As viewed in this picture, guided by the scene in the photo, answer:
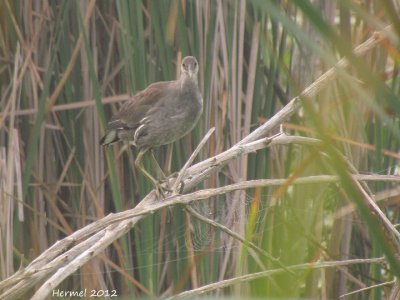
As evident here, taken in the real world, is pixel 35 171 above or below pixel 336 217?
above

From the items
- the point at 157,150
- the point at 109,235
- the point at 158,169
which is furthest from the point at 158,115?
the point at 109,235

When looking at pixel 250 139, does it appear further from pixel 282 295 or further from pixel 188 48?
pixel 282 295

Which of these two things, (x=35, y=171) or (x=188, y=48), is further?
(x=35, y=171)

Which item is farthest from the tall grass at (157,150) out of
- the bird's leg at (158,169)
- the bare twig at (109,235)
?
the bare twig at (109,235)

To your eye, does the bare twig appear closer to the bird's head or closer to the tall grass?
the tall grass

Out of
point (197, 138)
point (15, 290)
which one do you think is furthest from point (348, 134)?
point (15, 290)

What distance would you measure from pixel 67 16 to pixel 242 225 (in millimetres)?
1031

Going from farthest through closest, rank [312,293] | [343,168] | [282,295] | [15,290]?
1. [312,293]
2. [15,290]
3. [282,295]
4. [343,168]

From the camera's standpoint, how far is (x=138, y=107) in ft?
10.0

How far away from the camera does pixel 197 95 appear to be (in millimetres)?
3131

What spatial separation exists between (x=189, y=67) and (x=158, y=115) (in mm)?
491

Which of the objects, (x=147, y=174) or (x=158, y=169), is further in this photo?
(x=158, y=169)

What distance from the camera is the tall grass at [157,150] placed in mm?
2688

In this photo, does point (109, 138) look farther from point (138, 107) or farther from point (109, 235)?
point (109, 235)
